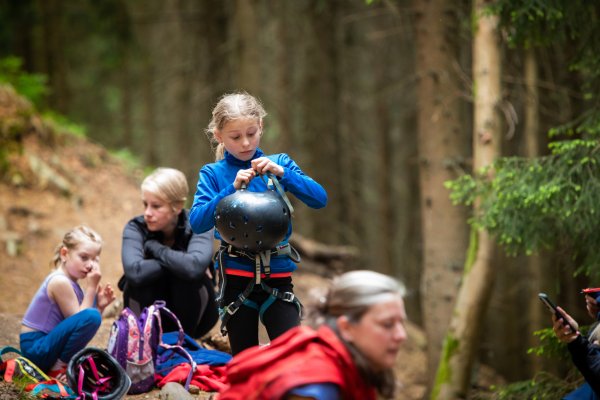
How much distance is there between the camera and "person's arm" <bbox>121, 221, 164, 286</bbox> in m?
5.84

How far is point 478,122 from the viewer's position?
8820 millimetres

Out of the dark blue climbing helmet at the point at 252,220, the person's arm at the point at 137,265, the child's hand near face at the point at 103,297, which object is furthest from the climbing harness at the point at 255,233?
the child's hand near face at the point at 103,297

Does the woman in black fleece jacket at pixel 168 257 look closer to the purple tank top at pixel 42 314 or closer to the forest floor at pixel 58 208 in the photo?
the purple tank top at pixel 42 314

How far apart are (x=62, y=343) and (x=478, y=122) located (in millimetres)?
5592

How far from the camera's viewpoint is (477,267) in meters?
8.60

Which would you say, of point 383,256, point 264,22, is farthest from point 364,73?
point 383,256

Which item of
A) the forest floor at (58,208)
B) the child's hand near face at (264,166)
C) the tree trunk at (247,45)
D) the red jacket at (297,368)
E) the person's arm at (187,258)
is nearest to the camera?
the red jacket at (297,368)

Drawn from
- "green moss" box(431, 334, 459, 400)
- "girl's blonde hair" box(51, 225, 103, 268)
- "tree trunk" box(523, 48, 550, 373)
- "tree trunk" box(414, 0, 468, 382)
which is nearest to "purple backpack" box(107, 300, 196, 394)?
"girl's blonde hair" box(51, 225, 103, 268)

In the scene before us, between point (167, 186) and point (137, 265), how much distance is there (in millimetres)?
686

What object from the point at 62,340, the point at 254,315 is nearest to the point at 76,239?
the point at 62,340

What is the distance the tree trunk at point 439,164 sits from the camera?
33.6 ft

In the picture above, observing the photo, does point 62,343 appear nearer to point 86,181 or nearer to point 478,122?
point 478,122

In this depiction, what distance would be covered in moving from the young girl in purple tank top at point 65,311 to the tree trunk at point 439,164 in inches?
224

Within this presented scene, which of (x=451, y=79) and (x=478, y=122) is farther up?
(x=451, y=79)
